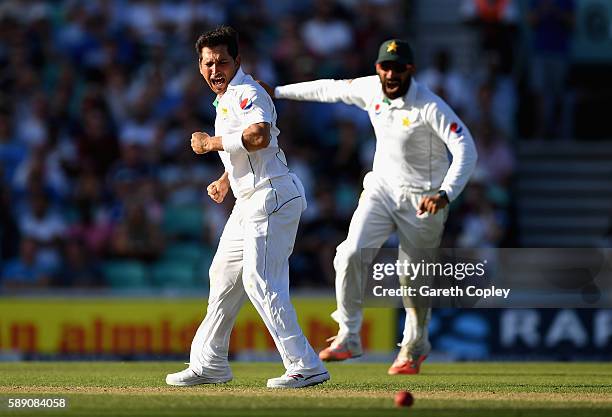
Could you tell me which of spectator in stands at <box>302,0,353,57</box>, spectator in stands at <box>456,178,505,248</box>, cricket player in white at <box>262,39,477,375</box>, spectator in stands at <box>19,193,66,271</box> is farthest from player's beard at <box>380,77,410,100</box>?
spectator in stands at <box>302,0,353,57</box>

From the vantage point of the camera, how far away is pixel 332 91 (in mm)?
9211

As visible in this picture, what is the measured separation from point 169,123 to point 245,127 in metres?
8.08

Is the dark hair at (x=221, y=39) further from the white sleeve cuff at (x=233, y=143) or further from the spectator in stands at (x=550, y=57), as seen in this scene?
the spectator in stands at (x=550, y=57)

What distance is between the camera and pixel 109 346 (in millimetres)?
13406

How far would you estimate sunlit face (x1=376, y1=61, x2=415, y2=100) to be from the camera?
8891 mm

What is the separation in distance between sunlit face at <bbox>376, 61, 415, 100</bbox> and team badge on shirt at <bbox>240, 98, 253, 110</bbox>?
1550mm

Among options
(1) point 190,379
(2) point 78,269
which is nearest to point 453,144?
(1) point 190,379

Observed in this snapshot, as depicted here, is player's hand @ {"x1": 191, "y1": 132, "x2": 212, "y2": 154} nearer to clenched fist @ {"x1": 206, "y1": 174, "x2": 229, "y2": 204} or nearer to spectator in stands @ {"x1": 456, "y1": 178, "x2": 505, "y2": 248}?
clenched fist @ {"x1": 206, "y1": 174, "x2": 229, "y2": 204}

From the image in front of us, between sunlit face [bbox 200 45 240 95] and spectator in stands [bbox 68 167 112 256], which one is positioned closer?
sunlit face [bbox 200 45 240 95]

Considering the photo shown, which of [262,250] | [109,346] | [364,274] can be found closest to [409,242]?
[364,274]

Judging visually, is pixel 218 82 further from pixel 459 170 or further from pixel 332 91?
pixel 459 170

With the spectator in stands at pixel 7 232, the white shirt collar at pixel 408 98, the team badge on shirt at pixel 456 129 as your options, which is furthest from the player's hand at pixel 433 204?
the spectator in stands at pixel 7 232

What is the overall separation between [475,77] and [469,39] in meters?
0.86

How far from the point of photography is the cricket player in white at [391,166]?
352 inches
